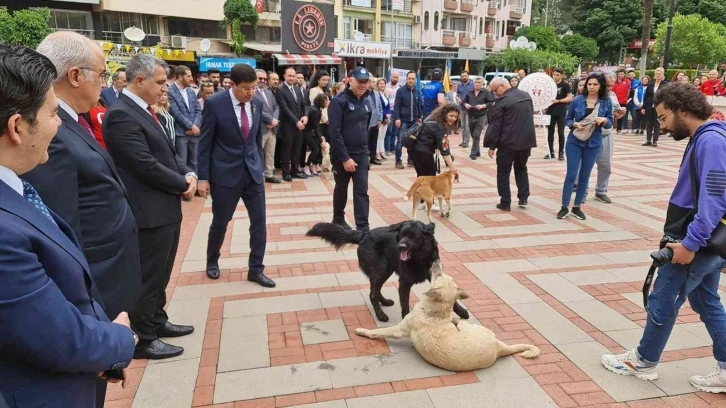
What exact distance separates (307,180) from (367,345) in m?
6.41

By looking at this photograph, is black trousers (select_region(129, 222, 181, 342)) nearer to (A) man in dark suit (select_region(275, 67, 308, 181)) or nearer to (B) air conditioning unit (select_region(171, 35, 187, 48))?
(A) man in dark suit (select_region(275, 67, 308, 181))

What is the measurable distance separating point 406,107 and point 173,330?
27.2ft

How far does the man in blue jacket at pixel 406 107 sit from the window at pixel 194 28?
22.9 m

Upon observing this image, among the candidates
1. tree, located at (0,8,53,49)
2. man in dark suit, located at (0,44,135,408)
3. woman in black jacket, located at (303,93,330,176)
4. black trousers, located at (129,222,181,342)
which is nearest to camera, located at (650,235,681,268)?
man in dark suit, located at (0,44,135,408)

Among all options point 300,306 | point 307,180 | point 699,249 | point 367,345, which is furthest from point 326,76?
point 699,249

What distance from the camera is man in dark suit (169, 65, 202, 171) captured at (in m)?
7.66

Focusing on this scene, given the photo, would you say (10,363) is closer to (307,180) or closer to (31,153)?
(31,153)

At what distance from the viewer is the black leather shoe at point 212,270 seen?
16.0ft

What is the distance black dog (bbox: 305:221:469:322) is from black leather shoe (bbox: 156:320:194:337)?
1.24 metres

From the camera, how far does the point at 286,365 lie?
132 inches

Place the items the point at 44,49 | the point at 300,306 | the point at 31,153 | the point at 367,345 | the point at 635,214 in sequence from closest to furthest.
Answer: the point at 31,153
the point at 44,49
the point at 367,345
the point at 300,306
the point at 635,214

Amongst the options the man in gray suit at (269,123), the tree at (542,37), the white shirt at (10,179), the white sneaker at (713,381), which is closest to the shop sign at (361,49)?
the tree at (542,37)

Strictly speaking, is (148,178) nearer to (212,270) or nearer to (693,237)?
(212,270)

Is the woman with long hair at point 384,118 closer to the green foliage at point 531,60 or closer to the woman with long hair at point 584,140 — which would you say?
the woman with long hair at point 584,140
